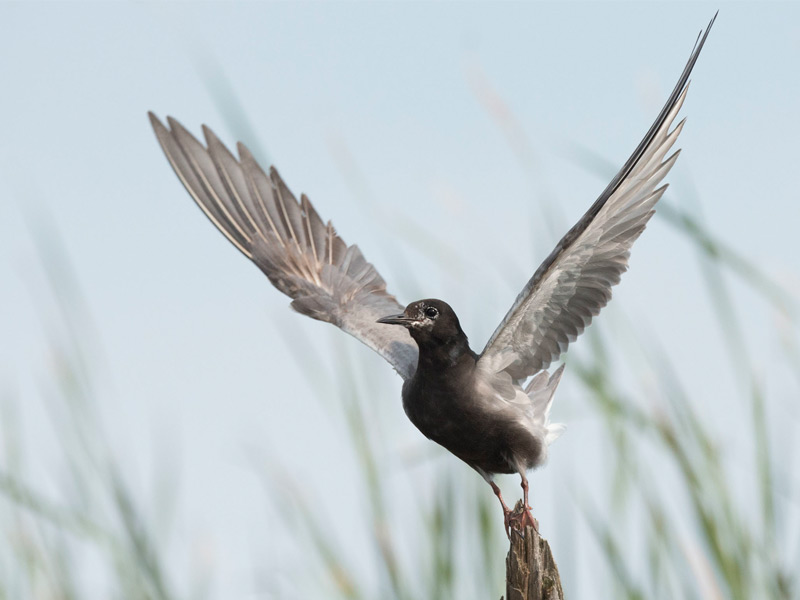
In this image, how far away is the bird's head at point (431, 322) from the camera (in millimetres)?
4773

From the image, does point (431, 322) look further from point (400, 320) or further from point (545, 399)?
point (545, 399)

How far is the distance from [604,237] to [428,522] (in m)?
1.62

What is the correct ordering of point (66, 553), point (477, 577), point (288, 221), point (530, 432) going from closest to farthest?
1. point (477, 577)
2. point (66, 553)
3. point (530, 432)
4. point (288, 221)

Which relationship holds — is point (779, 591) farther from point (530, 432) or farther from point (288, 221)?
point (288, 221)

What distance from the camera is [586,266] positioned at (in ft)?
15.1

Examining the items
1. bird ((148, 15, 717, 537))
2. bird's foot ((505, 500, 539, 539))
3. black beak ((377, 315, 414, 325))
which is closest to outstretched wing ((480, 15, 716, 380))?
bird ((148, 15, 717, 537))

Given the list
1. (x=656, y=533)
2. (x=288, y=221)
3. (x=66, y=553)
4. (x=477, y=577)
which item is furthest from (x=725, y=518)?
(x=288, y=221)

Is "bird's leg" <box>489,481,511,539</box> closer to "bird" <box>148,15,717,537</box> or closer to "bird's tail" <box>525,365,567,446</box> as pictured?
"bird" <box>148,15,717,537</box>

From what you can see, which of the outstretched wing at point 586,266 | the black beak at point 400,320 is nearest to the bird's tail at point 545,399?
the outstretched wing at point 586,266

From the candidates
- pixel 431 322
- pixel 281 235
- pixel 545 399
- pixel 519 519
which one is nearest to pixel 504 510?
pixel 519 519

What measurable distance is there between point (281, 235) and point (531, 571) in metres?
3.67

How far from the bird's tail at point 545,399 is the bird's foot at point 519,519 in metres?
0.50

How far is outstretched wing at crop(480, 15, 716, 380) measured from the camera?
13.1ft

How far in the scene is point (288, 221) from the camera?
6.68m
